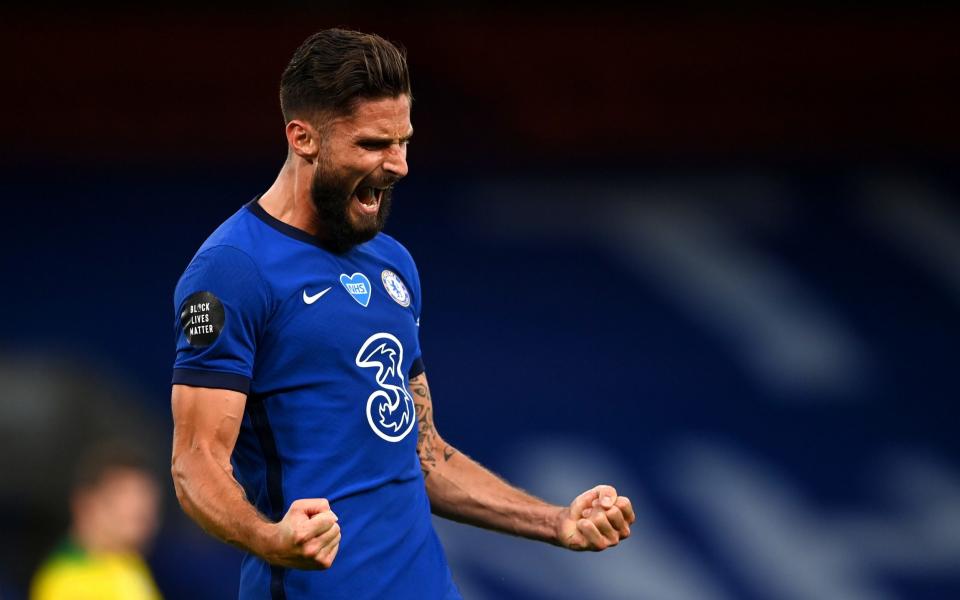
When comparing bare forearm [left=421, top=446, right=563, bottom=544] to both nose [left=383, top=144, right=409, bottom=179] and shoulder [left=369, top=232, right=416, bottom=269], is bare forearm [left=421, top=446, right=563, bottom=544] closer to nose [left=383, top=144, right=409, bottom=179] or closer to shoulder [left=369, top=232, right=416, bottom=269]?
shoulder [left=369, top=232, right=416, bottom=269]

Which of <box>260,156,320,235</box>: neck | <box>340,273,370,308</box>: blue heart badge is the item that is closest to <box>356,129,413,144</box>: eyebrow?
<box>260,156,320,235</box>: neck

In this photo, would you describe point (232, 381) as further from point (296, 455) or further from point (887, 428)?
point (887, 428)

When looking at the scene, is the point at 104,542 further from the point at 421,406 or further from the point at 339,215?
the point at 339,215

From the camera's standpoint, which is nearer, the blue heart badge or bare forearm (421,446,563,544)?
the blue heart badge

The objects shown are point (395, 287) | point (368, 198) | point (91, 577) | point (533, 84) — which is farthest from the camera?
point (533, 84)

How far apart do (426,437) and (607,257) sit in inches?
154

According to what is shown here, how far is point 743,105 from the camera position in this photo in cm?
670

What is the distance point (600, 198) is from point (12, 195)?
288 cm

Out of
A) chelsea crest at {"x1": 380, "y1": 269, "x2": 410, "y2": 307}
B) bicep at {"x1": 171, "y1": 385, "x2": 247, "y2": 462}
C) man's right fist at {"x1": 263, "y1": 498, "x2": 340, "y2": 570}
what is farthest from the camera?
chelsea crest at {"x1": 380, "y1": 269, "x2": 410, "y2": 307}

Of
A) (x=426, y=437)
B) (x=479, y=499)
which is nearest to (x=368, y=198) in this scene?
(x=426, y=437)

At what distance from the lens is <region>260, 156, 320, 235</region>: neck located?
267cm

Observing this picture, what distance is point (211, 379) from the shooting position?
2.43 meters

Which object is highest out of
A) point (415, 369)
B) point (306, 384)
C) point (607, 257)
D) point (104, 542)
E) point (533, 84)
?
point (533, 84)

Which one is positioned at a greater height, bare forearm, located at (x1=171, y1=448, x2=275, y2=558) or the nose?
the nose
